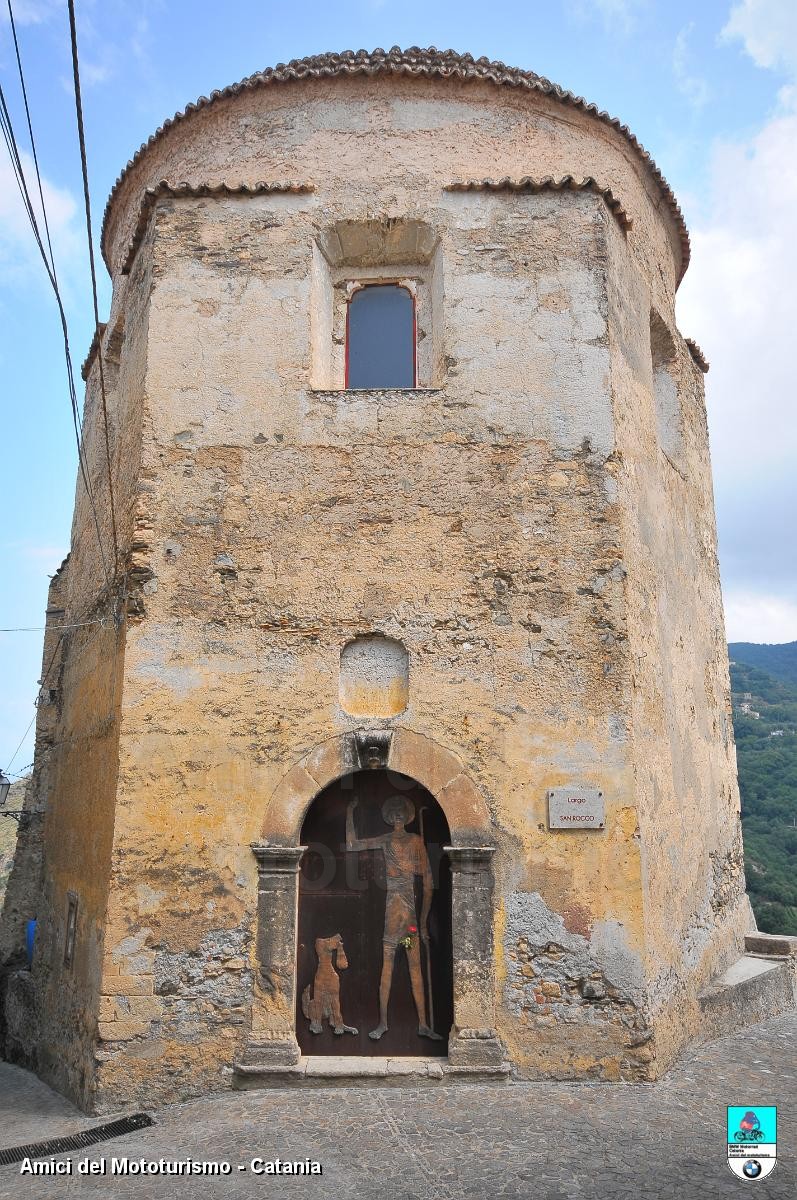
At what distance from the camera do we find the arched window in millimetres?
7277

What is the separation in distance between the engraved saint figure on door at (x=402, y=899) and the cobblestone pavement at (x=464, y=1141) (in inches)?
21.1

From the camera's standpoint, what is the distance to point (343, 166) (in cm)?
742

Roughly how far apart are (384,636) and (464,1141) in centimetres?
312

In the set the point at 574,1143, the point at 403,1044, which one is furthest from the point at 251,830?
the point at 574,1143

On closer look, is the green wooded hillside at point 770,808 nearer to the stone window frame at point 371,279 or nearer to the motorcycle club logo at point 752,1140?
the motorcycle club logo at point 752,1140

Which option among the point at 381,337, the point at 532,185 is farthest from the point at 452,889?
the point at 532,185

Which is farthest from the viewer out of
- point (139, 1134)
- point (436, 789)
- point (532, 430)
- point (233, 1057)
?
point (532, 430)

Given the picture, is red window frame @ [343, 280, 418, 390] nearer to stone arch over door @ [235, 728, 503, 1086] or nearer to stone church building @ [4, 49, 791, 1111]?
stone church building @ [4, 49, 791, 1111]

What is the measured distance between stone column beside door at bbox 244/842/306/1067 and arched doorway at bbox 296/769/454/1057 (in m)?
0.19

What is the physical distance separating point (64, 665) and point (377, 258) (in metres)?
4.93

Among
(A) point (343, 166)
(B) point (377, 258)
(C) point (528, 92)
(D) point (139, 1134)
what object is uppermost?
(C) point (528, 92)

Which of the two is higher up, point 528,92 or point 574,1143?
point 528,92

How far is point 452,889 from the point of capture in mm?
6098

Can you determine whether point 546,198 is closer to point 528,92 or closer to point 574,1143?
point 528,92
